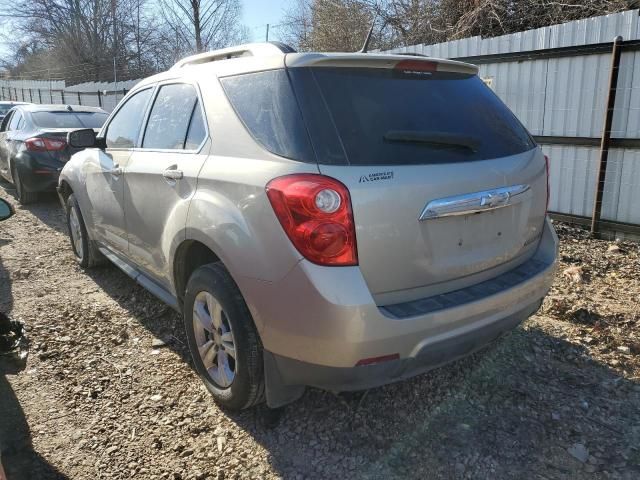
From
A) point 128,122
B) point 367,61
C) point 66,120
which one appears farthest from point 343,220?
point 66,120

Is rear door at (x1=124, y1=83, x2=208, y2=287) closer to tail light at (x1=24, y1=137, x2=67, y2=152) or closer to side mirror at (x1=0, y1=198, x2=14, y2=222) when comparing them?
side mirror at (x1=0, y1=198, x2=14, y2=222)

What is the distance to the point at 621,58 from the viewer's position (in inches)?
221

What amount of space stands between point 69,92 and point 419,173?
29655 millimetres

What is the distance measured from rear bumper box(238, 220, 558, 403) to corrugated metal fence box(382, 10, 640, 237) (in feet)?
13.5

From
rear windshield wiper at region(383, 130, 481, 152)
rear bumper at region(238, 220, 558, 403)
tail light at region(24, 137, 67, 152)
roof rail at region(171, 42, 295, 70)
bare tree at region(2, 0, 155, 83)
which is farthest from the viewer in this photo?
bare tree at region(2, 0, 155, 83)

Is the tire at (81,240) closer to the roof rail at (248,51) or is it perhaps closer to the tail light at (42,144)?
the roof rail at (248,51)

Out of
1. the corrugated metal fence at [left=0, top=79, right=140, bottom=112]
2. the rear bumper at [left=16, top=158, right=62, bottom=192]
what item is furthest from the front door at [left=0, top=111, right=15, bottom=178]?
the corrugated metal fence at [left=0, top=79, right=140, bottom=112]

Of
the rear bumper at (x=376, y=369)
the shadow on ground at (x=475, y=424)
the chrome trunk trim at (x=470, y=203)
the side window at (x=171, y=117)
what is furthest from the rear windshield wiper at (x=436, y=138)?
the shadow on ground at (x=475, y=424)

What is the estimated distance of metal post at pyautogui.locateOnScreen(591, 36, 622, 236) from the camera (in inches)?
220

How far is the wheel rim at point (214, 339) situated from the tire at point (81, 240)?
8.30 ft

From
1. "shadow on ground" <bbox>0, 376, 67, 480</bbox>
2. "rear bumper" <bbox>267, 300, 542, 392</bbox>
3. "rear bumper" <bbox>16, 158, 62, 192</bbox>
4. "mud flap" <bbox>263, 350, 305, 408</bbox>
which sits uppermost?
"rear bumper" <bbox>16, 158, 62, 192</bbox>

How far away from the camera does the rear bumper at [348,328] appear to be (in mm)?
2141

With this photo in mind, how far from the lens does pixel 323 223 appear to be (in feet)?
7.07

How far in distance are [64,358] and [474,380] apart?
8.88ft
